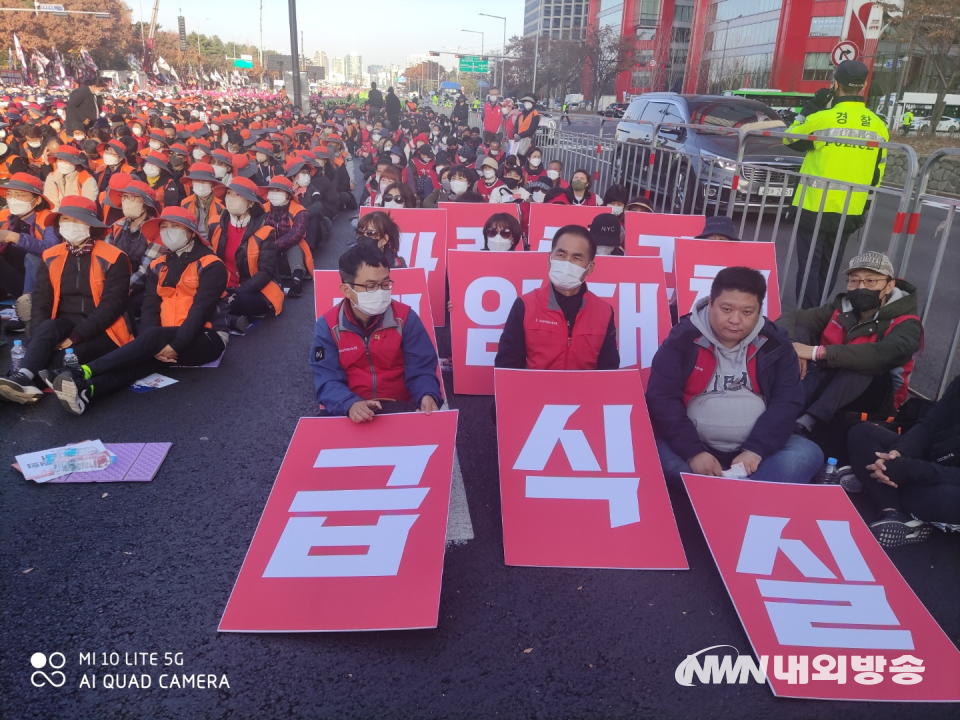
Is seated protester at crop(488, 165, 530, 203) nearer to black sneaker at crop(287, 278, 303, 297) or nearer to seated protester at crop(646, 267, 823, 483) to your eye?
black sneaker at crop(287, 278, 303, 297)

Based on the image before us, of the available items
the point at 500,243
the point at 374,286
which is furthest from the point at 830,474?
the point at 500,243

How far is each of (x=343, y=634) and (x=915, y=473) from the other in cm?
310

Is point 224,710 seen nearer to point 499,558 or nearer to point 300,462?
point 300,462

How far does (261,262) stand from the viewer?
24.2 feet

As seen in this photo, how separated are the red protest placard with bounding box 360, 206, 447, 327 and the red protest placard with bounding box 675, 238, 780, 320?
2.36 metres

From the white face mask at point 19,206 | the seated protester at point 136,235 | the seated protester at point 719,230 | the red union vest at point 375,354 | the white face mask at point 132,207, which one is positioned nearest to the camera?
the red union vest at point 375,354

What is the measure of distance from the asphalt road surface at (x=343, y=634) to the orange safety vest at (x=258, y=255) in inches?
129

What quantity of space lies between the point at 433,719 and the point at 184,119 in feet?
78.8

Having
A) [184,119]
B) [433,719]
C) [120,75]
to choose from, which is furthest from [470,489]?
[120,75]

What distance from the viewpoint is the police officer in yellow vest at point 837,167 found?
6.27m

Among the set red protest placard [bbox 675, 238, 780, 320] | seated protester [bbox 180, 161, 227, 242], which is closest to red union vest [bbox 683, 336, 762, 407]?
red protest placard [bbox 675, 238, 780, 320]

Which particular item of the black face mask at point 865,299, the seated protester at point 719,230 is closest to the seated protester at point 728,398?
the black face mask at point 865,299

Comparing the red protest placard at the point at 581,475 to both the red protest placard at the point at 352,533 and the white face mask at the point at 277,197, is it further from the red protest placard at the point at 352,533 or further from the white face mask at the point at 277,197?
the white face mask at the point at 277,197

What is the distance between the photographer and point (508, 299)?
5648 mm
